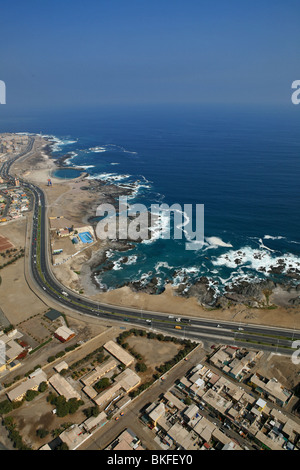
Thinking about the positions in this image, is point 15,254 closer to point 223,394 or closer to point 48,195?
point 48,195

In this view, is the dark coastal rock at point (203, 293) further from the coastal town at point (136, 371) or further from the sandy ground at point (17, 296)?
the sandy ground at point (17, 296)

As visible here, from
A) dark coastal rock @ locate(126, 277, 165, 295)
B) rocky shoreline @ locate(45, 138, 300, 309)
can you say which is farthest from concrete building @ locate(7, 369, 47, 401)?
dark coastal rock @ locate(126, 277, 165, 295)

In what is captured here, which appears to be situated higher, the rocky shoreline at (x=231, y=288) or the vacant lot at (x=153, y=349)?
the rocky shoreline at (x=231, y=288)

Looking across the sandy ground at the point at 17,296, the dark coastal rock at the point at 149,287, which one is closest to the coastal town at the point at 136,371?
the sandy ground at the point at 17,296

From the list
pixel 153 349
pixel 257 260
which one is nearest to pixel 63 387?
pixel 153 349

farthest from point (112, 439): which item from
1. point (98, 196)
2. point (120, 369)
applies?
point (98, 196)

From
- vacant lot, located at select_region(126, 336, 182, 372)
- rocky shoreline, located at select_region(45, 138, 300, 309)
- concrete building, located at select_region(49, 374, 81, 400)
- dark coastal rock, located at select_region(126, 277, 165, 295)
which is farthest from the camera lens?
dark coastal rock, located at select_region(126, 277, 165, 295)

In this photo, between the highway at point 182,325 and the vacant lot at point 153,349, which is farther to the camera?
the highway at point 182,325

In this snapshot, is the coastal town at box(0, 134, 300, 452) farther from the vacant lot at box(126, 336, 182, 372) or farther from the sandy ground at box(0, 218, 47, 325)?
the sandy ground at box(0, 218, 47, 325)
